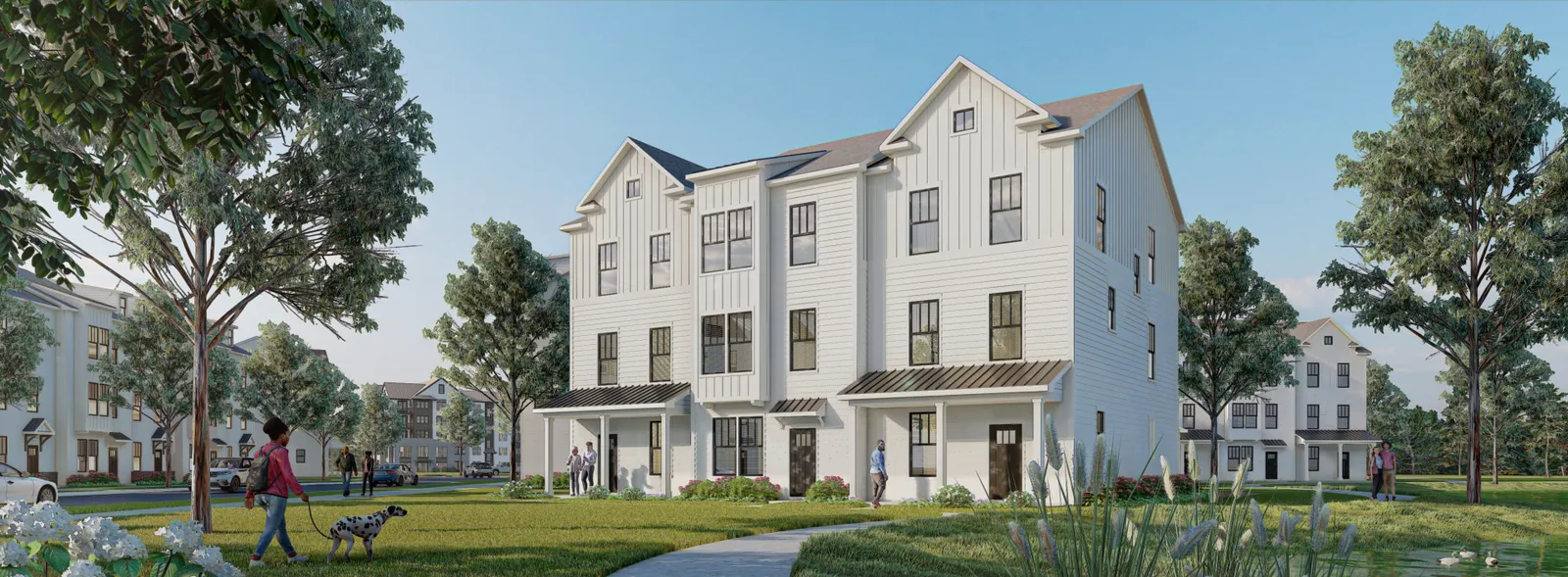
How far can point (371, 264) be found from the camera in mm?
19938

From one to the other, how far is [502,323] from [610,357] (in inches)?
427

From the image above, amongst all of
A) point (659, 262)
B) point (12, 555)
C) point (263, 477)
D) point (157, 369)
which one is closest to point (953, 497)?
point (659, 262)

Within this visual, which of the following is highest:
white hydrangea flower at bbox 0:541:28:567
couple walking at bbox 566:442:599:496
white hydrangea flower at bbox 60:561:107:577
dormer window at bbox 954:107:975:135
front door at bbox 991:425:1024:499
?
dormer window at bbox 954:107:975:135

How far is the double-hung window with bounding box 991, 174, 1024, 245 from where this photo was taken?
2708cm

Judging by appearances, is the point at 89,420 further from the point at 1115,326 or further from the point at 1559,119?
the point at 1559,119

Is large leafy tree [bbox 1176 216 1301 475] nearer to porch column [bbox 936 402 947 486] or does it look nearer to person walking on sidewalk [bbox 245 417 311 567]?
porch column [bbox 936 402 947 486]

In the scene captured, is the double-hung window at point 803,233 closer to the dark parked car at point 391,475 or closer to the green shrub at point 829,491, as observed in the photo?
the green shrub at point 829,491

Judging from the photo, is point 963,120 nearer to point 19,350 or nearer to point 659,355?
point 659,355

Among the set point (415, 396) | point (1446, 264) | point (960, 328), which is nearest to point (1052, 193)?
point (960, 328)

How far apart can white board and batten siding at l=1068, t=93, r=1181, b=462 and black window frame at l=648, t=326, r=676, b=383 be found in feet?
41.1

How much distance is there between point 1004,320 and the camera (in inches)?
1070

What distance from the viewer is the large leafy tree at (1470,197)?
27766 mm

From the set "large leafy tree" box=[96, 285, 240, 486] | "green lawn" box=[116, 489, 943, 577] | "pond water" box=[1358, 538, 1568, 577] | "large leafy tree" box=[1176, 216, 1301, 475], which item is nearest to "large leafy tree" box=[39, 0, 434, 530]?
"green lawn" box=[116, 489, 943, 577]

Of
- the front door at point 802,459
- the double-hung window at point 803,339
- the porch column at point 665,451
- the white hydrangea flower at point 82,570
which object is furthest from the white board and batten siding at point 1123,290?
the white hydrangea flower at point 82,570
